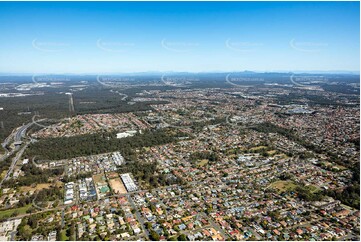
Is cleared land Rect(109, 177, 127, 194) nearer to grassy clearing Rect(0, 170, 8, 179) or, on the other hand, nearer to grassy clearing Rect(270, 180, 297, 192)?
grassy clearing Rect(0, 170, 8, 179)

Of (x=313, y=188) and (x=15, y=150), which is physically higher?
(x=15, y=150)

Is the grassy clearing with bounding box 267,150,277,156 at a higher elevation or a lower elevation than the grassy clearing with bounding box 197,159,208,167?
higher

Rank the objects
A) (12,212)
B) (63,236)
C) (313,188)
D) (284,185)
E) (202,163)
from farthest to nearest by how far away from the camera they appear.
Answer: (202,163), (284,185), (313,188), (12,212), (63,236)

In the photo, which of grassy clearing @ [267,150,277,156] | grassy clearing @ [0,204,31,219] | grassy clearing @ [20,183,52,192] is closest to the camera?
grassy clearing @ [0,204,31,219]

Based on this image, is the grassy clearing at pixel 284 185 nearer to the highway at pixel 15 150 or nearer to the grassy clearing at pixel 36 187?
the grassy clearing at pixel 36 187

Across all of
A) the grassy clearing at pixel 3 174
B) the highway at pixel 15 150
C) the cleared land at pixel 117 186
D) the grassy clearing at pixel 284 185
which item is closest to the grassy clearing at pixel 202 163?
the grassy clearing at pixel 284 185

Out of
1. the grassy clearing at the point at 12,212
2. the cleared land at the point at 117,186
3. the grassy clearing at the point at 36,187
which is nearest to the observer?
the grassy clearing at the point at 12,212

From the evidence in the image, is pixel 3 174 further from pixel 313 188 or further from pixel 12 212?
pixel 313 188

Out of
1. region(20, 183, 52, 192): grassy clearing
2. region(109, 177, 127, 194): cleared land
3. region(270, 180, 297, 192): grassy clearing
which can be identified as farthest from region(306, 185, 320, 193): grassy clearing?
region(20, 183, 52, 192): grassy clearing

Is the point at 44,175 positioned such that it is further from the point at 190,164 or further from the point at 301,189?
the point at 301,189

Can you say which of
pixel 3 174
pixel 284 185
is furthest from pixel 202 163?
pixel 3 174

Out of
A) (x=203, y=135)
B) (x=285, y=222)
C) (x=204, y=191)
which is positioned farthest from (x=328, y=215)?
(x=203, y=135)

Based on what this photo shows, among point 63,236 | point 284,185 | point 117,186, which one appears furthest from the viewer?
point 284,185
